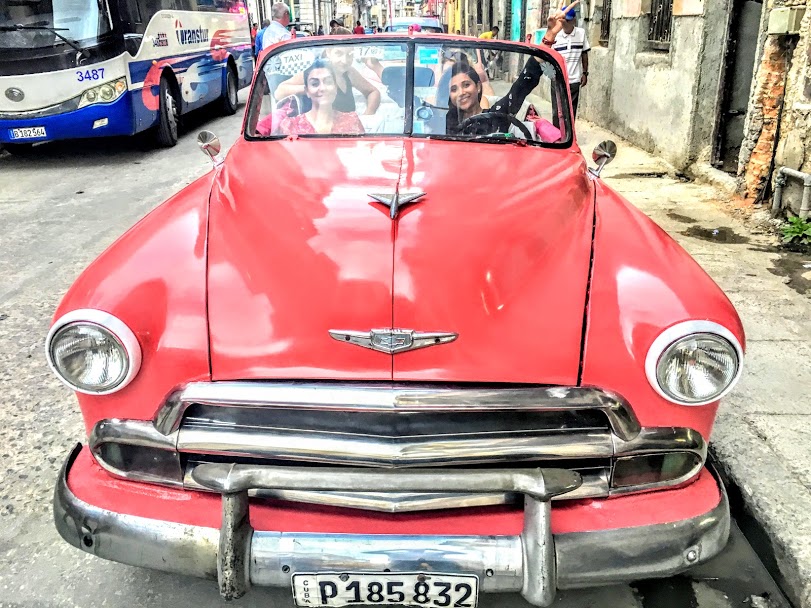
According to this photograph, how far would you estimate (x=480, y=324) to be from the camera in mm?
1922

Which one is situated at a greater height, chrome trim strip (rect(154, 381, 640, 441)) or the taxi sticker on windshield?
the taxi sticker on windshield

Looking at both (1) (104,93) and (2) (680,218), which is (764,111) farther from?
(1) (104,93)

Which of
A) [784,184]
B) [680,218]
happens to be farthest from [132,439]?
[784,184]

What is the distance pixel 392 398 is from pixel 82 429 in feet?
6.45

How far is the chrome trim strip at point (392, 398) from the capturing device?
1807 mm

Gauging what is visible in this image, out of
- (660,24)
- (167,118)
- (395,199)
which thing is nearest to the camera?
(395,199)

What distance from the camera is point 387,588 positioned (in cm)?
180

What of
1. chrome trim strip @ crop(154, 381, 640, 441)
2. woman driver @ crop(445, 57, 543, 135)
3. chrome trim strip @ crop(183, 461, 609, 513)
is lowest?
chrome trim strip @ crop(183, 461, 609, 513)

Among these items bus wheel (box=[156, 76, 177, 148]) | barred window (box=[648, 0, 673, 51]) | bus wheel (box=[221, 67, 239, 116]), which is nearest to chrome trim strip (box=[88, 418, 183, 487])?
barred window (box=[648, 0, 673, 51])

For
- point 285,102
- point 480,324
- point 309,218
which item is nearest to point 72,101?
point 285,102

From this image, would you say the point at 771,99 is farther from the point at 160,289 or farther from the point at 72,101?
the point at 72,101

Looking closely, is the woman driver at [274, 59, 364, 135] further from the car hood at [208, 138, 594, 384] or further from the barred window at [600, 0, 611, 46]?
the barred window at [600, 0, 611, 46]

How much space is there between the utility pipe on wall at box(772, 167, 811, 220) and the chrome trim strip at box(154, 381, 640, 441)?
437 centimetres

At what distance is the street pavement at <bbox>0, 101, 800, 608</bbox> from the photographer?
7.57ft
